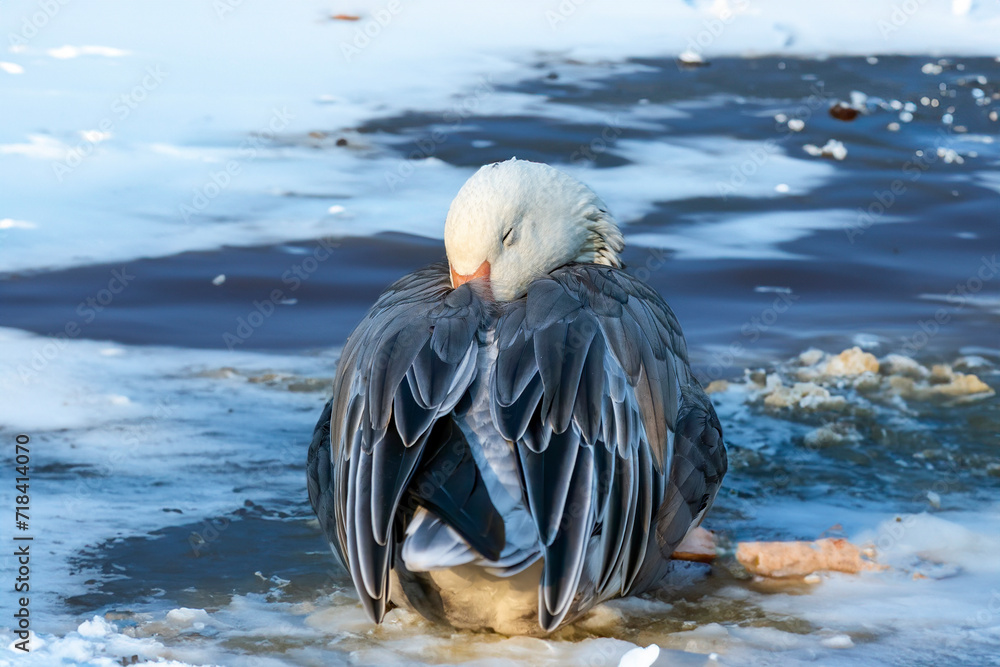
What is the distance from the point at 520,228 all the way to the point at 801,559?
1.55m

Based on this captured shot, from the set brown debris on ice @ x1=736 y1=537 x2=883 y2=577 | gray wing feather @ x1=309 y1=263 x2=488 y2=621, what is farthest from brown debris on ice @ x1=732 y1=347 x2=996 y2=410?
gray wing feather @ x1=309 y1=263 x2=488 y2=621

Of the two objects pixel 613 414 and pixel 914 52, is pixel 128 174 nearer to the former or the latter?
pixel 613 414

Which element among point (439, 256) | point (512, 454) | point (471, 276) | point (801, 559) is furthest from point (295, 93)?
point (512, 454)

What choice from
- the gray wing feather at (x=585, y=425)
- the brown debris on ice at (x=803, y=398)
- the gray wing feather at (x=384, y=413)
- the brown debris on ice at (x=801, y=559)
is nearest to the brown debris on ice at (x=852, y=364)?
the brown debris on ice at (x=803, y=398)

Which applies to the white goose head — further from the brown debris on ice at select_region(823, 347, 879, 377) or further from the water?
the brown debris on ice at select_region(823, 347, 879, 377)

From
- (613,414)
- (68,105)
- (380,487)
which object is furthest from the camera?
(68,105)

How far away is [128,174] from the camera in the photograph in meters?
8.34

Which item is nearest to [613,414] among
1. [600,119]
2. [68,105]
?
[600,119]

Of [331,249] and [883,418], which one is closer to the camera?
[883,418]

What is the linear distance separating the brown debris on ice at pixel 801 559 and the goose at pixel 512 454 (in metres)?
0.25

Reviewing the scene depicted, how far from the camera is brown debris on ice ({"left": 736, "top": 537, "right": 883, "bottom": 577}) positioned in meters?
3.66

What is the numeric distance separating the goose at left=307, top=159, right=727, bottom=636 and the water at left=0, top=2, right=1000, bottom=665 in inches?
10.1

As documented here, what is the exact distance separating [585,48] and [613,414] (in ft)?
33.1

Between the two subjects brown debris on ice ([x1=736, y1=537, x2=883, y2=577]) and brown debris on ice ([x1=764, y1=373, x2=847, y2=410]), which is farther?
brown debris on ice ([x1=764, y1=373, x2=847, y2=410])
